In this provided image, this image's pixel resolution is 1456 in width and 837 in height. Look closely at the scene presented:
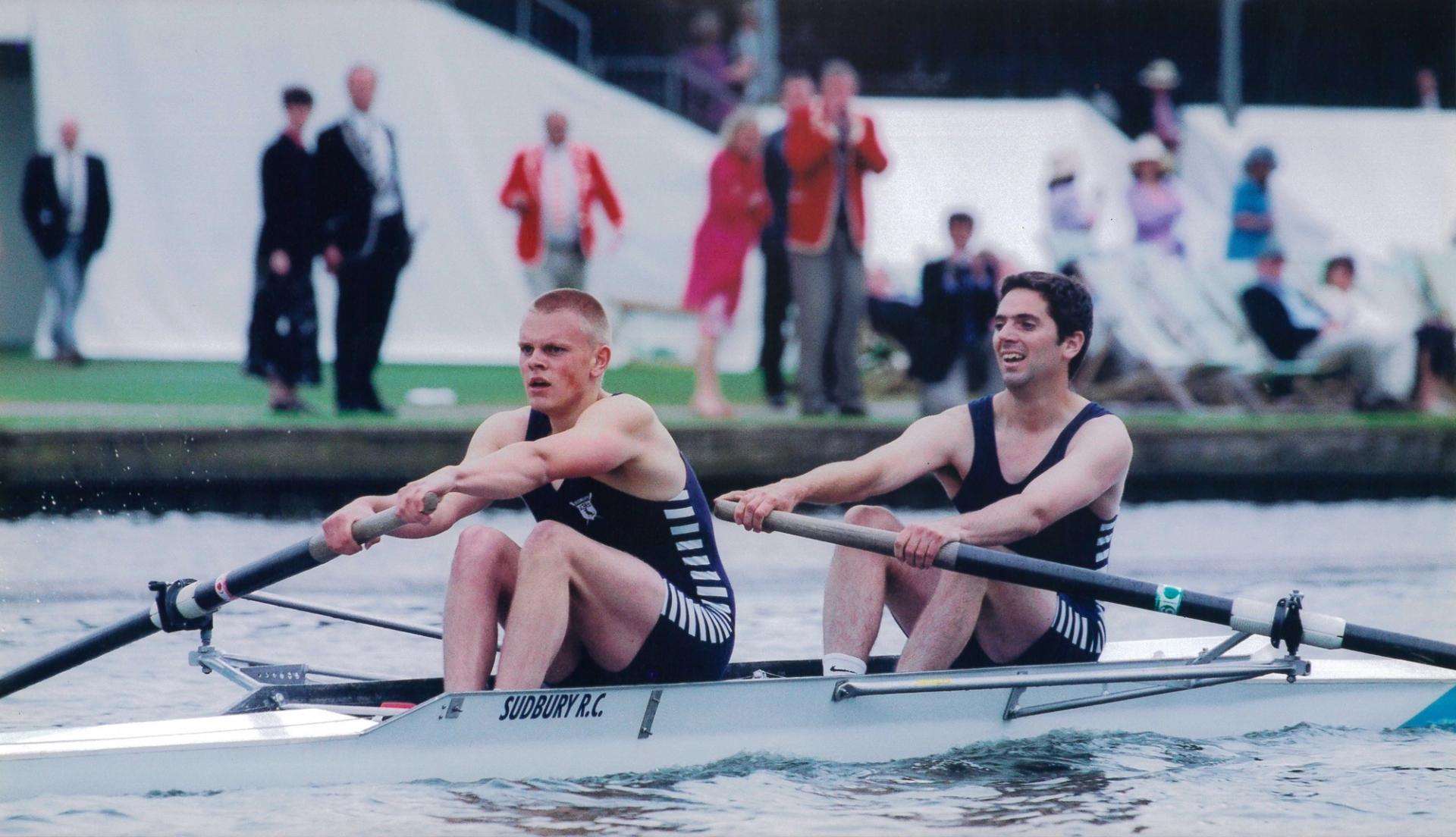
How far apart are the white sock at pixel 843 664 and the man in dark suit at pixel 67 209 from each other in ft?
31.5

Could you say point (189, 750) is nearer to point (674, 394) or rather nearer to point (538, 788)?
point (538, 788)

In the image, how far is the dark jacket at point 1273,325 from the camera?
1273 centimetres

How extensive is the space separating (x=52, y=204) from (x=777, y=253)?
5390 mm

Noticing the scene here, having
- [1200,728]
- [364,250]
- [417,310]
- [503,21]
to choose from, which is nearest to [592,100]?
[503,21]

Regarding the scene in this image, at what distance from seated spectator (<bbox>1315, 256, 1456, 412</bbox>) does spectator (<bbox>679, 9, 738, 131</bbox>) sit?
576 cm

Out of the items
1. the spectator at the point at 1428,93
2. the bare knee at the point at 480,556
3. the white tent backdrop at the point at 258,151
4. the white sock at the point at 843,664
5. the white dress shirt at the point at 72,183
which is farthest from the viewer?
the spectator at the point at 1428,93

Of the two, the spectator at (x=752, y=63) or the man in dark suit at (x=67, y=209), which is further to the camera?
the spectator at (x=752, y=63)

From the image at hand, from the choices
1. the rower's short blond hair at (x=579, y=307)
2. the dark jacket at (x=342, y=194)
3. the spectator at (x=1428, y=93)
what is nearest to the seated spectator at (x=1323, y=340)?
the spectator at (x=1428, y=93)

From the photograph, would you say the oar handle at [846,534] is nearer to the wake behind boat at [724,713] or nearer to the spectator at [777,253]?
the wake behind boat at [724,713]

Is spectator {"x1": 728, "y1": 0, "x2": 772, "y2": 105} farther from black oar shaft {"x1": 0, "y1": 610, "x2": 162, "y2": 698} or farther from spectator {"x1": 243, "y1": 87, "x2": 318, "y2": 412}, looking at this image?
black oar shaft {"x1": 0, "y1": 610, "x2": 162, "y2": 698}

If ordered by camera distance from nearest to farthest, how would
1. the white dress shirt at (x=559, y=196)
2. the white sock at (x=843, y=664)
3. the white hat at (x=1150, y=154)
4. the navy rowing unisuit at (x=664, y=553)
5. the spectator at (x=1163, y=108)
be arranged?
the navy rowing unisuit at (x=664, y=553)
the white sock at (x=843, y=664)
the white dress shirt at (x=559, y=196)
the white hat at (x=1150, y=154)
the spectator at (x=1163, y=108)

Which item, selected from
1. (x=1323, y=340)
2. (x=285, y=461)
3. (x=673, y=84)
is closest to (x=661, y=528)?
(x=285, y=461)

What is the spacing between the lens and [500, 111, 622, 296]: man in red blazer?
11562 mm

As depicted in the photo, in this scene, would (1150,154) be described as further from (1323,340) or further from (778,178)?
(778,178)
